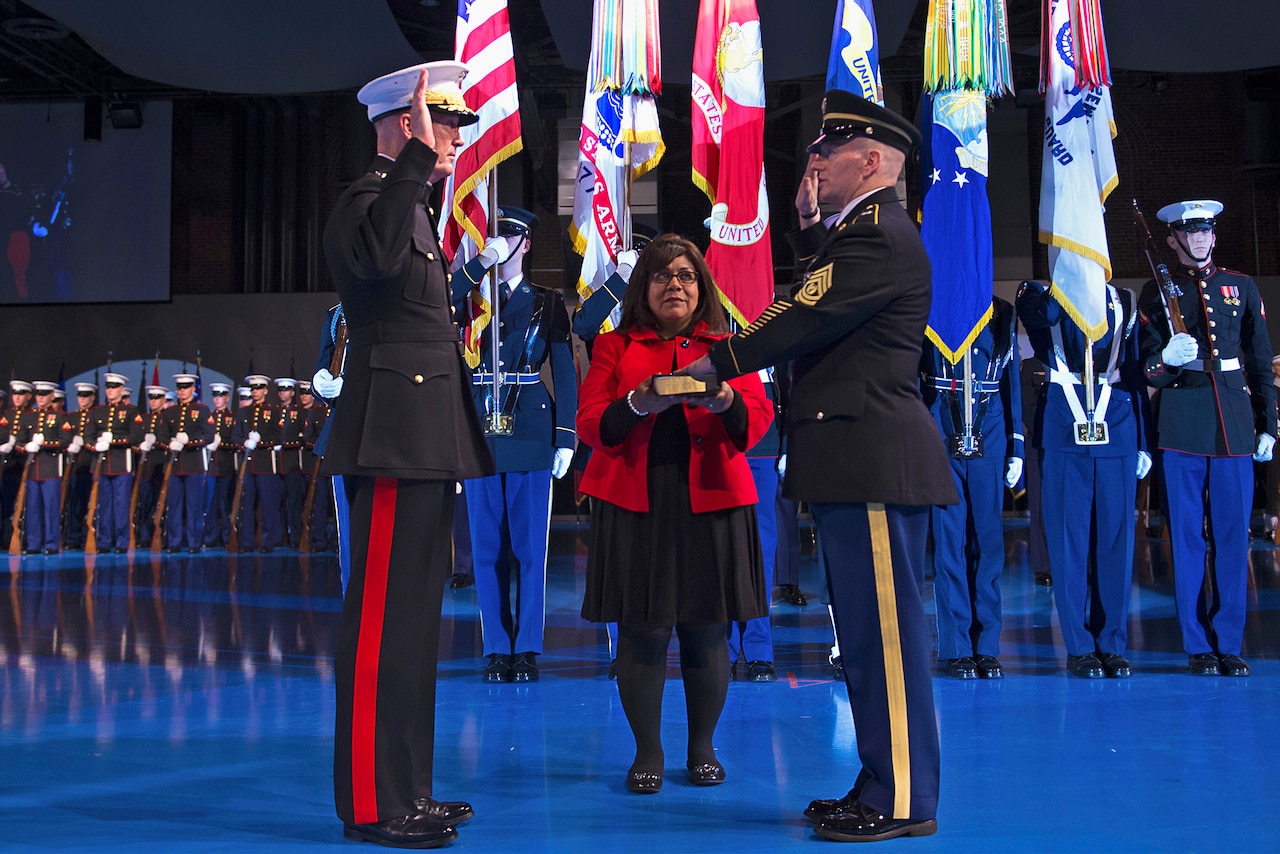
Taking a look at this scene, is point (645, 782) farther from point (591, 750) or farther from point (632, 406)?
point (632, 406)

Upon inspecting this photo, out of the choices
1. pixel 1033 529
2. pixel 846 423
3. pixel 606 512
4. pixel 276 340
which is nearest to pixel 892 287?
pixel 846 423

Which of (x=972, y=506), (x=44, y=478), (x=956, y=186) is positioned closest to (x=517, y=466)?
(x=972, y=506)

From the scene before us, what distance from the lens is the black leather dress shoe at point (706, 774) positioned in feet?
9.20

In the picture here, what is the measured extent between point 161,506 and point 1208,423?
9.72 metres

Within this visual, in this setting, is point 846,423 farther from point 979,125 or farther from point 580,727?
point 979,125

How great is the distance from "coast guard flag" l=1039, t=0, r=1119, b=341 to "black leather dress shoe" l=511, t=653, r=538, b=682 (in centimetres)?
255

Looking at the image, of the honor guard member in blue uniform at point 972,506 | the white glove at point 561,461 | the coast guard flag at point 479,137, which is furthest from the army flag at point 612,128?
the honor guard member in blue uniform at point 972,506

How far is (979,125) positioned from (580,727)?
284 centimetres

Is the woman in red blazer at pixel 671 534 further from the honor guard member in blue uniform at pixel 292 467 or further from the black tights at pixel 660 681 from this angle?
the honor guard member in blue uniform at pixel 292 467

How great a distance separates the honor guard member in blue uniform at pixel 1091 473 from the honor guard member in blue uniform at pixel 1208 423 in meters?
0.13

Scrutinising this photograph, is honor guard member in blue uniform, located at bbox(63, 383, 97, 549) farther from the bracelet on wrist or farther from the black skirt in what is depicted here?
the bracelet on wrist

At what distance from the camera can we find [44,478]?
10.8 metres

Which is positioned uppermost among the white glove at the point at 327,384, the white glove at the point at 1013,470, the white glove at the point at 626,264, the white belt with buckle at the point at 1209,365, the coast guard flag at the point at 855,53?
the coast guard flag at the point at 855,53

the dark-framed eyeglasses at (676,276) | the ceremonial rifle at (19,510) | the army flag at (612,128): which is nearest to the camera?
the dark-framed eyeglasses at (676,276)
